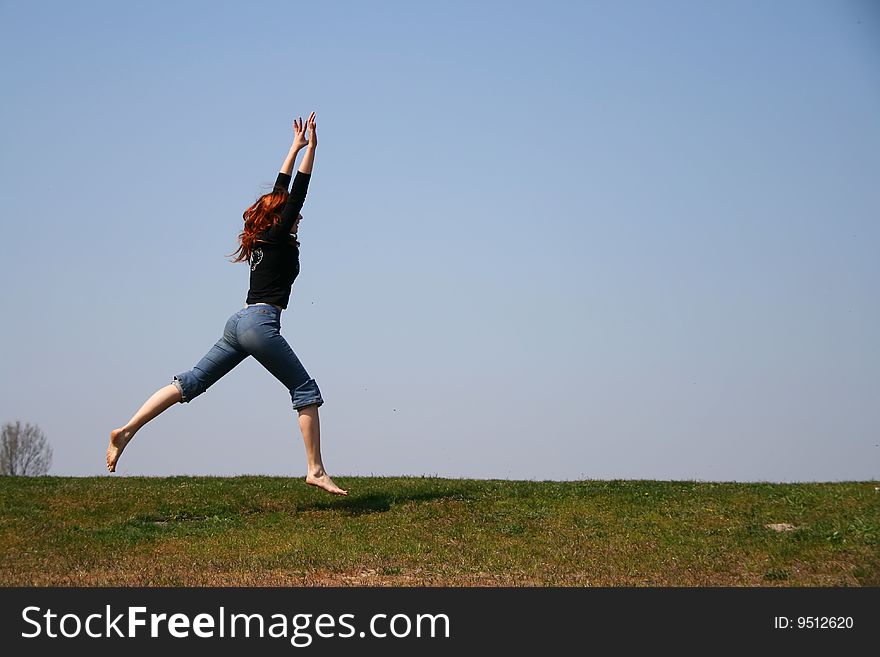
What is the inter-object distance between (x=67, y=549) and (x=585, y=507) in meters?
6.17

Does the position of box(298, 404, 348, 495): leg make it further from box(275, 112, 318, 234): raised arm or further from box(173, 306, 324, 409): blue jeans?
box(275, 112, 318, 234): raised arm

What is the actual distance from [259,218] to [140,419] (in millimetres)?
2794

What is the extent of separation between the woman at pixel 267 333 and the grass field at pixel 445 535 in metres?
1.11

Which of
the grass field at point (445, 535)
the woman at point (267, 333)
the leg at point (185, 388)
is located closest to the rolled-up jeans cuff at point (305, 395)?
the woman at point (267, 333)

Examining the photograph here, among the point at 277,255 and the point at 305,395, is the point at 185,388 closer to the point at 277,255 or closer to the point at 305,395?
the point at 305,395

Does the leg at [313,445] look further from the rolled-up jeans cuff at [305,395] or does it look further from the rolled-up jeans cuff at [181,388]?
the rolled-up jeans cuff at [181,388]

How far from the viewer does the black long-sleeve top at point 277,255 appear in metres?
12.8

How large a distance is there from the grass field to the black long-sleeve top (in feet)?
9.19

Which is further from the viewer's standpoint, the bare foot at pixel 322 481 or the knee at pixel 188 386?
the bare foot at pixel 322 481

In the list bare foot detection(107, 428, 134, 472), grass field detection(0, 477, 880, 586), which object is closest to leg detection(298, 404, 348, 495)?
grass field detection(0, 477, 880, 586)

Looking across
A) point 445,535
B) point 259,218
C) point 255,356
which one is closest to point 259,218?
point 259,218

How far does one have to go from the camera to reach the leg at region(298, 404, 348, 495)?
12961 mm
